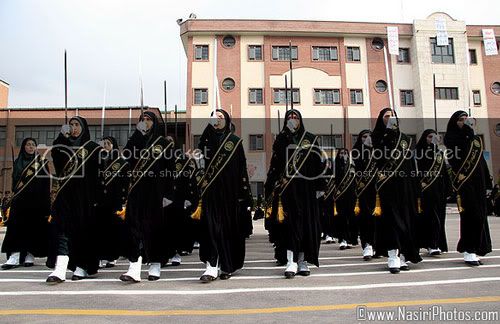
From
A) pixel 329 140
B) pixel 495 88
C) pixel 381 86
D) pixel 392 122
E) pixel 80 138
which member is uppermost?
pixel 381 86

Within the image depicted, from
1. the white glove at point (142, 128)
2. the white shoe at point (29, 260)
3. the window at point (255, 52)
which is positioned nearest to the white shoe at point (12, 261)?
the white shoe at point (29, 260)

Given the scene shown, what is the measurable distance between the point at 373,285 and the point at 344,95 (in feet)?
102

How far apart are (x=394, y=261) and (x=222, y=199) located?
106 inches

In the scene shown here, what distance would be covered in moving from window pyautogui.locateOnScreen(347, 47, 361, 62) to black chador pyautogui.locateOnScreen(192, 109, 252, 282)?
31.5 metres

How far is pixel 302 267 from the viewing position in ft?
22.4

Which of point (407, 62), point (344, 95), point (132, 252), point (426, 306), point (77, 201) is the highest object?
point (407, 62)

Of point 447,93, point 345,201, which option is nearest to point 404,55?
point 447,93

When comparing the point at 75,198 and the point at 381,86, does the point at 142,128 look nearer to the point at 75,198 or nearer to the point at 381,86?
the point at 75,198

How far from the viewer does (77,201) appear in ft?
22.1

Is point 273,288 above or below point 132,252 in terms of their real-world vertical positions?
below

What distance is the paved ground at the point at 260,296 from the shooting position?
452 centimetres

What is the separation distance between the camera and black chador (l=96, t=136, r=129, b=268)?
752 cm

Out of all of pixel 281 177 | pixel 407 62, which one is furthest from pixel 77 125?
pixel 407 62

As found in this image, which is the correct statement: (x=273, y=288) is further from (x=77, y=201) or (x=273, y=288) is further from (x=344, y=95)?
(x=344, y=95)
